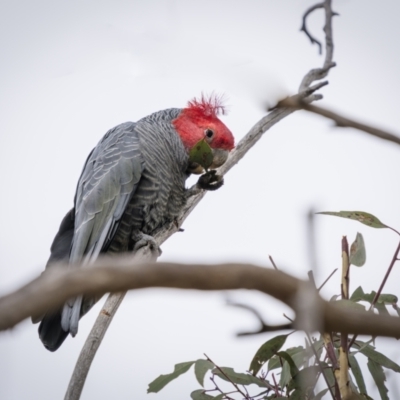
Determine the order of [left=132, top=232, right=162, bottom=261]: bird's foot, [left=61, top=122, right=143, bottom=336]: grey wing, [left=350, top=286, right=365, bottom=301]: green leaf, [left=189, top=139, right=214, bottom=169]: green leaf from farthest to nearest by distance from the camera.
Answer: [left=132, top=232, right=162, bottom=261]: bird's foot < [left=61, top=122, right=143, bottom=336]: grey wing < [left=189, top=139, right=214, bottom=169]: green leaf < [left=350, top=286, right=365, bottom=301]: green leaf

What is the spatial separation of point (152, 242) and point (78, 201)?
0.40 metres

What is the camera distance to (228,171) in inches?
→ 107

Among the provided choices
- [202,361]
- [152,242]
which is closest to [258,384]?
[202,361]

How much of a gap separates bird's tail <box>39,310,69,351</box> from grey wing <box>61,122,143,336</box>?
89mm

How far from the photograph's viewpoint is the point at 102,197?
271 cm

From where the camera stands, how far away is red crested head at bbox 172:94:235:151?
2.99 metres

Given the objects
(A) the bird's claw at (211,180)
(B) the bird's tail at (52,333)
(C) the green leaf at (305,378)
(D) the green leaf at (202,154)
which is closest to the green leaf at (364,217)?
(C) the green leaf at (305,378)

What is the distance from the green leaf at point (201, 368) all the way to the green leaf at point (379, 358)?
0.45 meters

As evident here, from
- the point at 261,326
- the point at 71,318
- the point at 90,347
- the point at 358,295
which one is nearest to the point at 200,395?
the point at 90,347

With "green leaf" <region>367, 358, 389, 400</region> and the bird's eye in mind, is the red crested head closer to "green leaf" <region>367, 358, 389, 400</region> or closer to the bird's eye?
the bird's eye

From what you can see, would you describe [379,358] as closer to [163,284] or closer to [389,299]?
[389,299]

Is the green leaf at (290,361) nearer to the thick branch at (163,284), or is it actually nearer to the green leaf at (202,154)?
the green leaf at (202,154)

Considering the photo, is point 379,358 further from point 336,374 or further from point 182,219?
point 182,219

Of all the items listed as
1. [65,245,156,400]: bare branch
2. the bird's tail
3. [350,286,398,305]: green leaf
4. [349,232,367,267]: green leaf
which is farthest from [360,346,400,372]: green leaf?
the bird's tail
